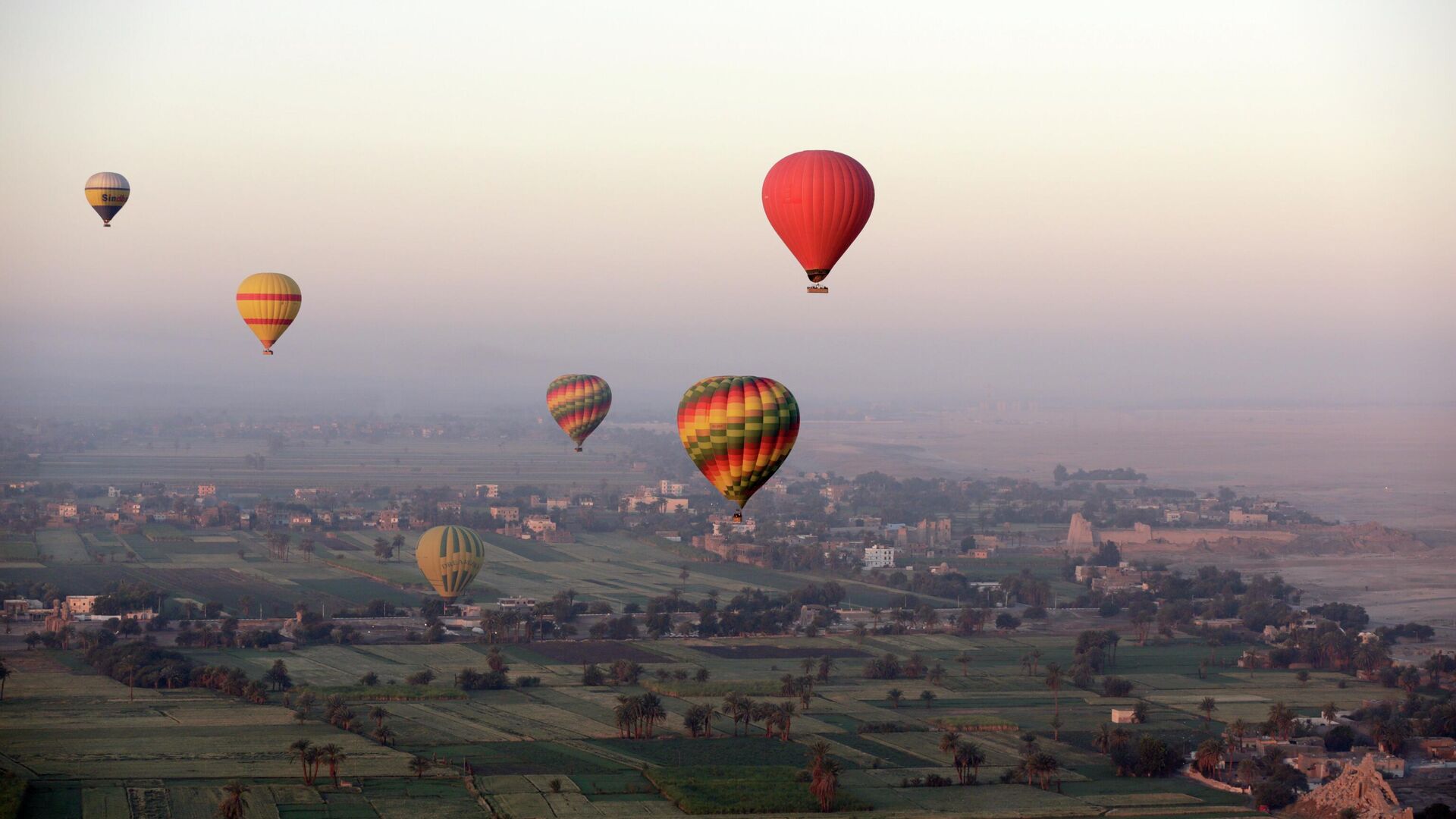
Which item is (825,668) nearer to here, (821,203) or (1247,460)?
(821,203)

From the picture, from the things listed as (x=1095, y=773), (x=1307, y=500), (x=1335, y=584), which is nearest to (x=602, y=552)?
(x=1335, y=584)

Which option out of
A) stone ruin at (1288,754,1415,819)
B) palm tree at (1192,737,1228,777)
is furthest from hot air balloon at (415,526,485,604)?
stone ruin at (1288,754,1415,819)

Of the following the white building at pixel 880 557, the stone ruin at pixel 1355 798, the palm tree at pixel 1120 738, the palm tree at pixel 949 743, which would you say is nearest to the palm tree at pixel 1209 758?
the palm tree at pixel 1120 738

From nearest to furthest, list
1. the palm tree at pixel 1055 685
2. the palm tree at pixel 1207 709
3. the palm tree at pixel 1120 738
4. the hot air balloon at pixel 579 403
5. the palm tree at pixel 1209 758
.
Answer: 1. the palm tree at pixel 1209 758
2. the palm tree at pixel 1120 738
3. the palm tree at pixel 1207 709
4. the palm tree at pixel 1055 685
5. the hot air balloon at pixel 579 403

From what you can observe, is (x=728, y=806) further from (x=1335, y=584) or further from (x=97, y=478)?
(x=97, y=478)

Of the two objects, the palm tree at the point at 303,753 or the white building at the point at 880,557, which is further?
the white building at the point at 880,557

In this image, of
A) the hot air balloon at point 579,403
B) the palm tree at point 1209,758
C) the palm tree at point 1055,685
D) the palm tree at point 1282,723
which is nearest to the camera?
the palm tree at point 1209,758

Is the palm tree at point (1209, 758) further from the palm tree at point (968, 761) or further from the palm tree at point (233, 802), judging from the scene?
the palm tree at point (233, 802)

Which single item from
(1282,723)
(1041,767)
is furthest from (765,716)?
(1282,723)
